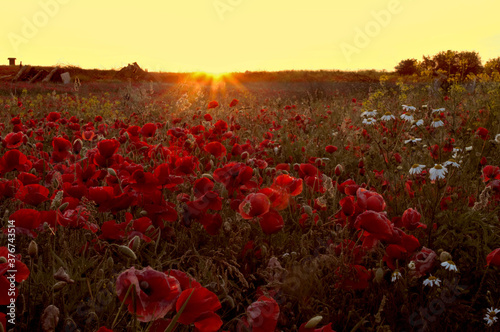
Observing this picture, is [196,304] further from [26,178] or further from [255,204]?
[26,178]

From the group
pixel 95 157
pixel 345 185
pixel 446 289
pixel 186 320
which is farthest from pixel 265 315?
pixel 95 157

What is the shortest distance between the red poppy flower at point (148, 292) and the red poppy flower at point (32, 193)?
97 cm

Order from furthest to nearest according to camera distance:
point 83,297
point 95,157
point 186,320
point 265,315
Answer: point 95,157 < point 83,297 < point 265,315 < point 186,320

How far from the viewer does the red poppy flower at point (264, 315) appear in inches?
41.9

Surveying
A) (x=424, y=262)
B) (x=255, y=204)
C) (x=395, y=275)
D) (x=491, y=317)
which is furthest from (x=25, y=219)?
(x=491, y=317)

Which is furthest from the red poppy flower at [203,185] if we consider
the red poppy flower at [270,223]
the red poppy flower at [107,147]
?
the red poppy flower at [107,147]

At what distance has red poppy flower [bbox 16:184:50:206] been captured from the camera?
164 centimetres

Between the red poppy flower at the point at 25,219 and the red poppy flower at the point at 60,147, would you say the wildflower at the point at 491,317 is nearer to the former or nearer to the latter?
the red poppy flower at the point at 25,219

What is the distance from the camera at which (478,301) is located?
1831 mm

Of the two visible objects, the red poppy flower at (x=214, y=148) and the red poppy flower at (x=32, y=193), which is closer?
the red poppy flower at (x=32, y=193)

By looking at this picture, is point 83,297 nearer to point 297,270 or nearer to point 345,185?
point 297,270

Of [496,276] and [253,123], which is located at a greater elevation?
[253,123]

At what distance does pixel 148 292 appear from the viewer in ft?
2.85

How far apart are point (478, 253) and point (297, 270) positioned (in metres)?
0.96
